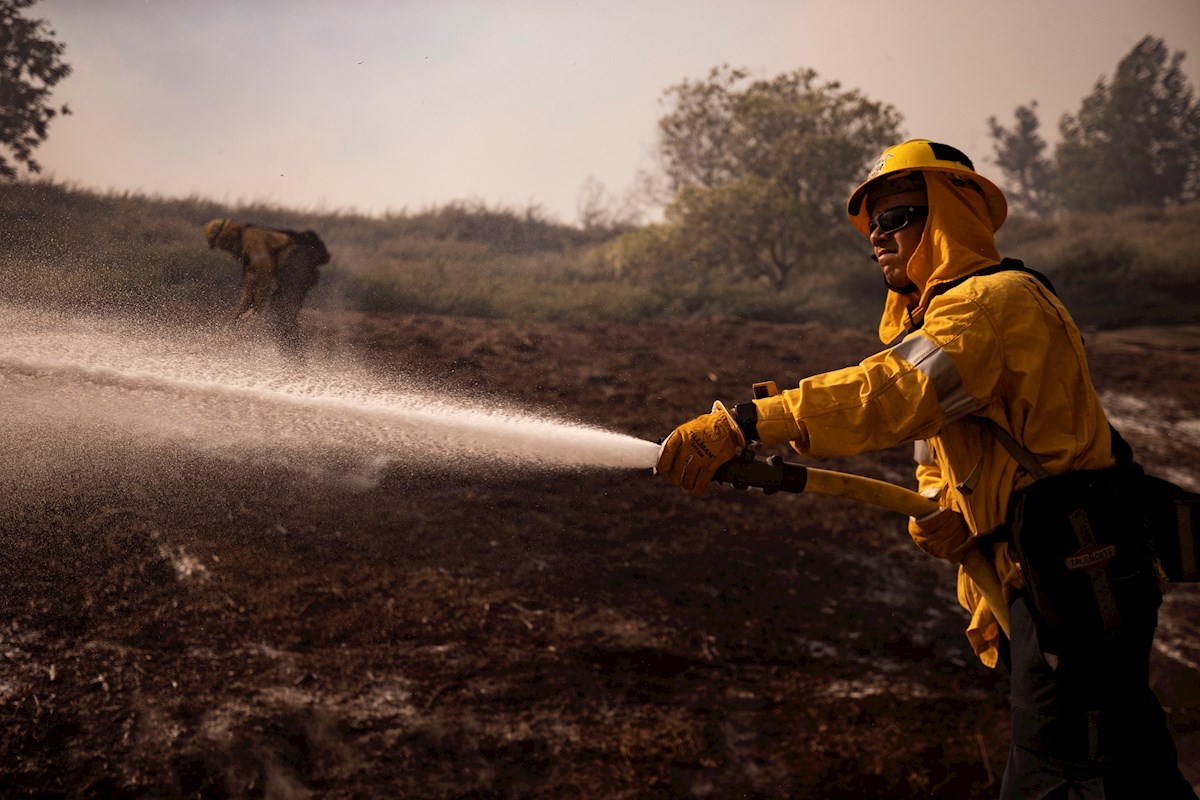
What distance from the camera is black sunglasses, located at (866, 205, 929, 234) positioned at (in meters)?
3.00

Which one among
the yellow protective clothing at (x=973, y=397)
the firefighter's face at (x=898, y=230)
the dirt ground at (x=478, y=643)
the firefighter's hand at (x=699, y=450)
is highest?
the firefighter's face at (x=898, y=230)

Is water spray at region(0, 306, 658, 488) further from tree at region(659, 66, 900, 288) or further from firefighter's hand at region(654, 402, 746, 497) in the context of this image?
tree at region(659, 66, 900, 288)

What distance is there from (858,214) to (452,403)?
13.5 feet

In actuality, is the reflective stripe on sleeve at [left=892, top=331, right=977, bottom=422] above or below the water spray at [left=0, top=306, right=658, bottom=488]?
above

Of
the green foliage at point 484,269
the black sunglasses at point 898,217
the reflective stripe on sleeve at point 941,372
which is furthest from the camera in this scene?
the green foliage at point 484,269

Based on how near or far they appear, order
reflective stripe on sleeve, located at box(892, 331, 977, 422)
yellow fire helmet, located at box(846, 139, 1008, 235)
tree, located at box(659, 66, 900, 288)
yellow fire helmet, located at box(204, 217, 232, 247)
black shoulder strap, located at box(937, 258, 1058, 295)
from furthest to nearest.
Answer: tree, located at box(659, 66, 900, 288) < yellow fire helmet, located at box(204, 217, 232, 247) < yellow fire helmet, located at box(846, 139, 1008, 235) < black shoulder strap, located at box(937, 258, 1058, 295) < reflective stripe on sleeve, located at box(892, 331, 977, 422)

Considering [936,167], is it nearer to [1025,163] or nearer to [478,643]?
[478,643]

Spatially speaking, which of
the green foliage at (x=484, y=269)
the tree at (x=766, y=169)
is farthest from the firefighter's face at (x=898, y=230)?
the tree at (x=766, y=169)

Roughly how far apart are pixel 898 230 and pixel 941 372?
0.83 metres

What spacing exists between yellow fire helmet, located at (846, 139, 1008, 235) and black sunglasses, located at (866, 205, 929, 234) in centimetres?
12

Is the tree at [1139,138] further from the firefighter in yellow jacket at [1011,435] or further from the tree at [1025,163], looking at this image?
the firefighter in yellow jacket at [1011,435]

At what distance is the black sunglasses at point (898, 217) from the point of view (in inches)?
118

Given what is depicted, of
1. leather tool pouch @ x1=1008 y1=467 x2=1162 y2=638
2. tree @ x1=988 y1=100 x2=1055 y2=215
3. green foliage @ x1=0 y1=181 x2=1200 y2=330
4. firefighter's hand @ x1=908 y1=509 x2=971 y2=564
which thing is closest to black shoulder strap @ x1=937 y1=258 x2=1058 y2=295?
leather tool pouch @ x1=1008 y1=467 x2=1162 y2=638

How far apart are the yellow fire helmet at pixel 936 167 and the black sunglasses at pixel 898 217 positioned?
125 millimetres
